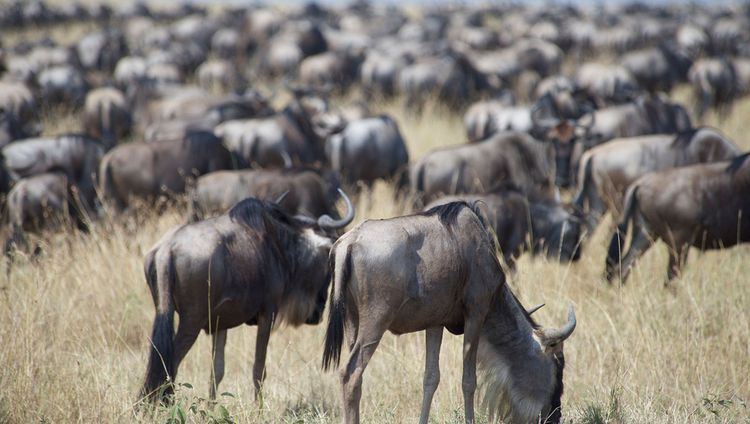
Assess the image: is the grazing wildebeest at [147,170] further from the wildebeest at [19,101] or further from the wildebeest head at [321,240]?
the wildebeest at [19,101]

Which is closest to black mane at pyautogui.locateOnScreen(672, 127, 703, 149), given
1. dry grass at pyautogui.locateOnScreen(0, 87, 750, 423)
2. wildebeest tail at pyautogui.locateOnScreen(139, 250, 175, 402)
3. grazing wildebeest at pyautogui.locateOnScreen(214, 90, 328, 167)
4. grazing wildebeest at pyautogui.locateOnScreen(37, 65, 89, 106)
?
dry grass at pyautogui.locateOnScreen(0, 87, 750, 423)

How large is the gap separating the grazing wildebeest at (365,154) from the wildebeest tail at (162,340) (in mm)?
6280

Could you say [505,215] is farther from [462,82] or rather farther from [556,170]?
[462,82]

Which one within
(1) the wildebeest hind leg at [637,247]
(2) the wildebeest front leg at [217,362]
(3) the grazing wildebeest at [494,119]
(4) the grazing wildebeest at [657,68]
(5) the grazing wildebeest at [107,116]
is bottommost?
(4) the grazing wildebeest at [657,68]

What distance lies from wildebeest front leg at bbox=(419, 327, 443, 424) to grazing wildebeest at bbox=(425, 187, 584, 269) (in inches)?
115

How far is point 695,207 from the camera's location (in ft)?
21.2

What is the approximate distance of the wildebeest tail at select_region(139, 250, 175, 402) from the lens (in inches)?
169

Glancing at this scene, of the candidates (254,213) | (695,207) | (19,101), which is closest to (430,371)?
(254,213)

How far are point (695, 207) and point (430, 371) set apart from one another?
3491mm

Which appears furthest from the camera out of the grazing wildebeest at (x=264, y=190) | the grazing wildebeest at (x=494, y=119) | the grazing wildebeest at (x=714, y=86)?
the grazing wildebeest at (x=714, y=86)

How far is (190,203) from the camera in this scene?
24.3ft

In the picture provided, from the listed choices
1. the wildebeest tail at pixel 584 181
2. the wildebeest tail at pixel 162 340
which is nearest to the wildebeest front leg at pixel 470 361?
the wildebeest tail at pixel 162 340

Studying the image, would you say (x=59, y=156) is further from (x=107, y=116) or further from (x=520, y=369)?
(x=520, y=369)

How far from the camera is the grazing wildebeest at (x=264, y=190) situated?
7430 mm
